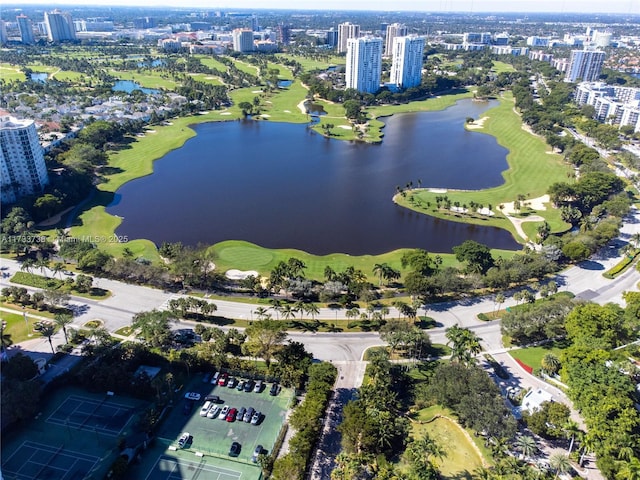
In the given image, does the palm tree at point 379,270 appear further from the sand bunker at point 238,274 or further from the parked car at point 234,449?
the parked car at point 234,449

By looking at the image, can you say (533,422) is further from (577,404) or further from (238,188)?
(238,188)

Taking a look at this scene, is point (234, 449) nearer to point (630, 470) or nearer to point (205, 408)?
point (205, 408)

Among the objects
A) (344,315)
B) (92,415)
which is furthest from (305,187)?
(92,415)

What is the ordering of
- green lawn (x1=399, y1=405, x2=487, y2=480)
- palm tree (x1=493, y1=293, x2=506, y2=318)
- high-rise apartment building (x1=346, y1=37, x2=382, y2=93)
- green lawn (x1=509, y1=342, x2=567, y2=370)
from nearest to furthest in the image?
green lawn (x1=399, y1=405, x2=487, y2=480)
green lawn (x1=509, y1=342, x2=567, y2=370)
palm tree (x1=493, y1=293, x2=506, y2=318)
high-rise apartment building (x1=346, y1=37, x2=382, y2=93)

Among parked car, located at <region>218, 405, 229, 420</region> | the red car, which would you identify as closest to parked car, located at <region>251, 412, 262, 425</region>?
the red car

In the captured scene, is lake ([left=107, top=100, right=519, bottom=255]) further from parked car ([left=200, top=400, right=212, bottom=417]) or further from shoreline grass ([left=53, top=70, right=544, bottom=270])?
parked car ([left=200, top=400, right=212, bottom=417])

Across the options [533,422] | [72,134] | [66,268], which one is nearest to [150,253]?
[66,268]
